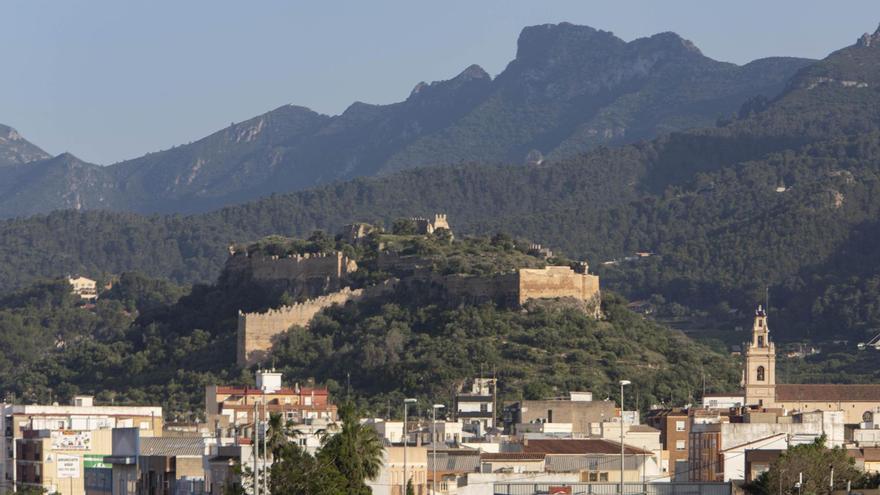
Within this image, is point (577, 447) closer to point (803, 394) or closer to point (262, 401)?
point (262, 401)

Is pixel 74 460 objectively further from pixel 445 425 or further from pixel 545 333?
pixel 545 333

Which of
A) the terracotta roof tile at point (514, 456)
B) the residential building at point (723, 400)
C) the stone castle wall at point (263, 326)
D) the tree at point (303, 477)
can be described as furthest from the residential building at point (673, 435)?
the stone castle wall at point (263, 326)

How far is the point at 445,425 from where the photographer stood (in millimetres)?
102562

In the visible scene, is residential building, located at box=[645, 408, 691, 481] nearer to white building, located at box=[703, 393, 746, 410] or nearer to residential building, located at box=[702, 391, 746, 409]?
residential building, located at box=[702, 391, 746, 409]

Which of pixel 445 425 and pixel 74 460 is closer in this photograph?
pixel 74 460

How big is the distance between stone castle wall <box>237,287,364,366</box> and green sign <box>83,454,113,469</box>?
77.7 metres

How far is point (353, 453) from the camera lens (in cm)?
6562

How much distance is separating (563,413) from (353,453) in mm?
56058

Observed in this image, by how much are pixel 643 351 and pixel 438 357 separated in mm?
12498

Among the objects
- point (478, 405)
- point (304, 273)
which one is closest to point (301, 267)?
point (304, 273)

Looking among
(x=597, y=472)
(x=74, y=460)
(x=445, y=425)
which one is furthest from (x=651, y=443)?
(x=74, y=460)

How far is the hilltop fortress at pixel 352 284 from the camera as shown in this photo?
162 metres

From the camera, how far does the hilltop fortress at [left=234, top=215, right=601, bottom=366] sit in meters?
162

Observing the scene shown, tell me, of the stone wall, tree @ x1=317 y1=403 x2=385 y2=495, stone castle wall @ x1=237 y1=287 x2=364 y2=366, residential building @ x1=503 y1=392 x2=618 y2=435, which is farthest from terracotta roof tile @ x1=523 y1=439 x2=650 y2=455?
the stone wall
